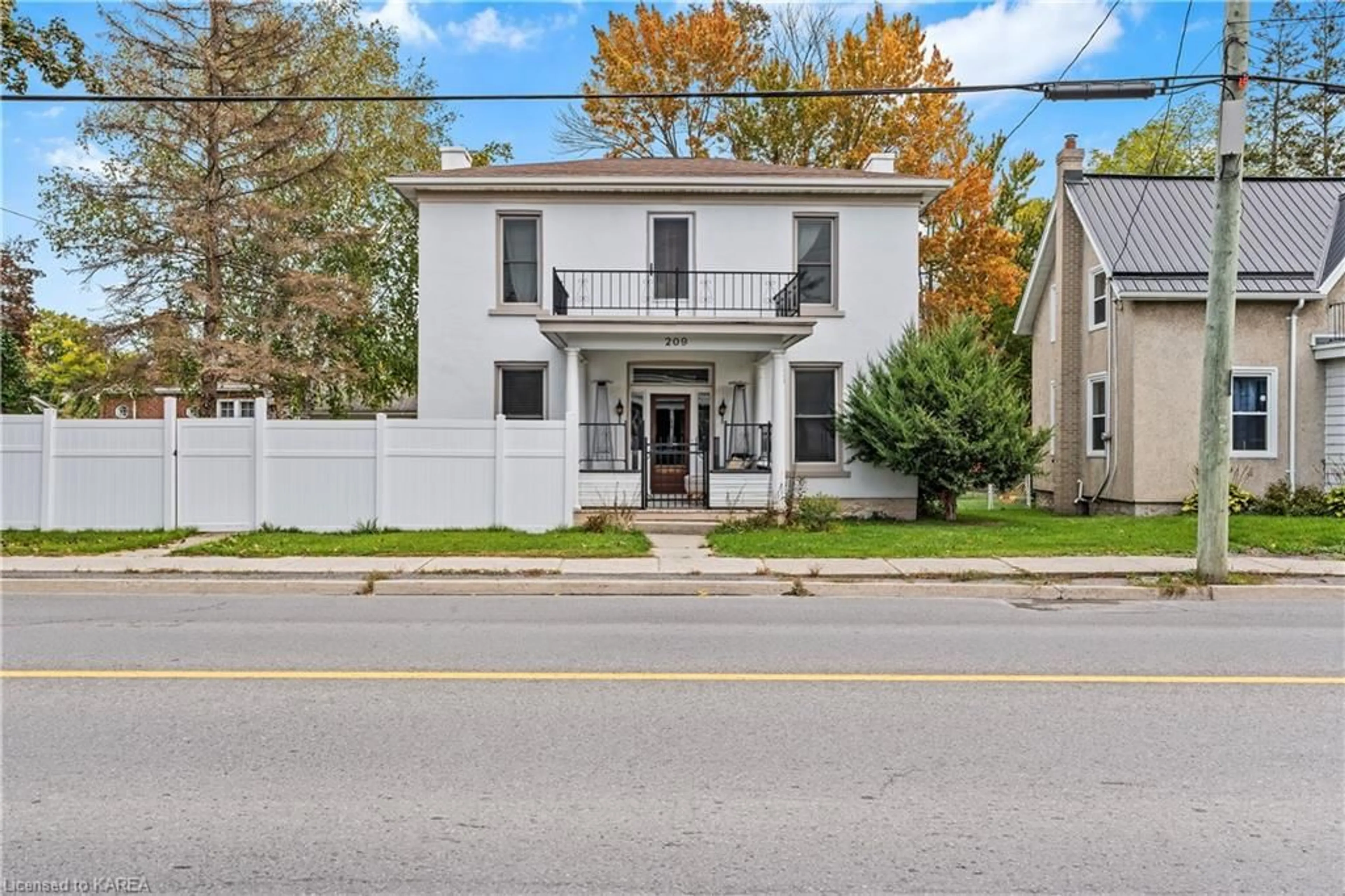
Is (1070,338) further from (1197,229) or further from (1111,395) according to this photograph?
(1197,229)

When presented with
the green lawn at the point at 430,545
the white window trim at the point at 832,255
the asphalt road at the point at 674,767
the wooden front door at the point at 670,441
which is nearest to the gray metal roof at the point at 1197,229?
the white window trim at the point at 832,255

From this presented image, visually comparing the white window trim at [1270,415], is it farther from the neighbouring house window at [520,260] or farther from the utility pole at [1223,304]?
the neighbouring house window at [520,260]

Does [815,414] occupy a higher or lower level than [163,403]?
lower

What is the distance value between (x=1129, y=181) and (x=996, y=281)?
31.6ft

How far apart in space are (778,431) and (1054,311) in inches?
425

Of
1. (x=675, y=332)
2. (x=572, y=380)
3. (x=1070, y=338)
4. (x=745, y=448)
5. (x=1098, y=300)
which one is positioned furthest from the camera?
(x=1070, y=338)

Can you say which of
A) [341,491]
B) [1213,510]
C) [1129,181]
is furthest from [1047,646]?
[1129,181]

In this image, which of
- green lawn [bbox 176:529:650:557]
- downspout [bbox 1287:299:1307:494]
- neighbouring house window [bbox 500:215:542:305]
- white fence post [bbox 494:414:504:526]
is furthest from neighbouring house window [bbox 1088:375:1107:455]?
white fence post [bbox 494:414:504:526]

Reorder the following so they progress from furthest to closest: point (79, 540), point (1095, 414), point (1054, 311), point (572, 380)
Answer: point (1054, 311) < point (1095, 414) < point (572, 380) < point (79, 540)

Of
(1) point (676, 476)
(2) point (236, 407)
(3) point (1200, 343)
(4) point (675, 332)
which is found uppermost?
(3) point (1200, 343)

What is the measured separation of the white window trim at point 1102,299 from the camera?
2019cm

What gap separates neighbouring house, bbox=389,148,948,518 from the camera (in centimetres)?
1869

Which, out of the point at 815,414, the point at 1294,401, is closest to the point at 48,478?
the point at 815,414

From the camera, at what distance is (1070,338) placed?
2227cm
